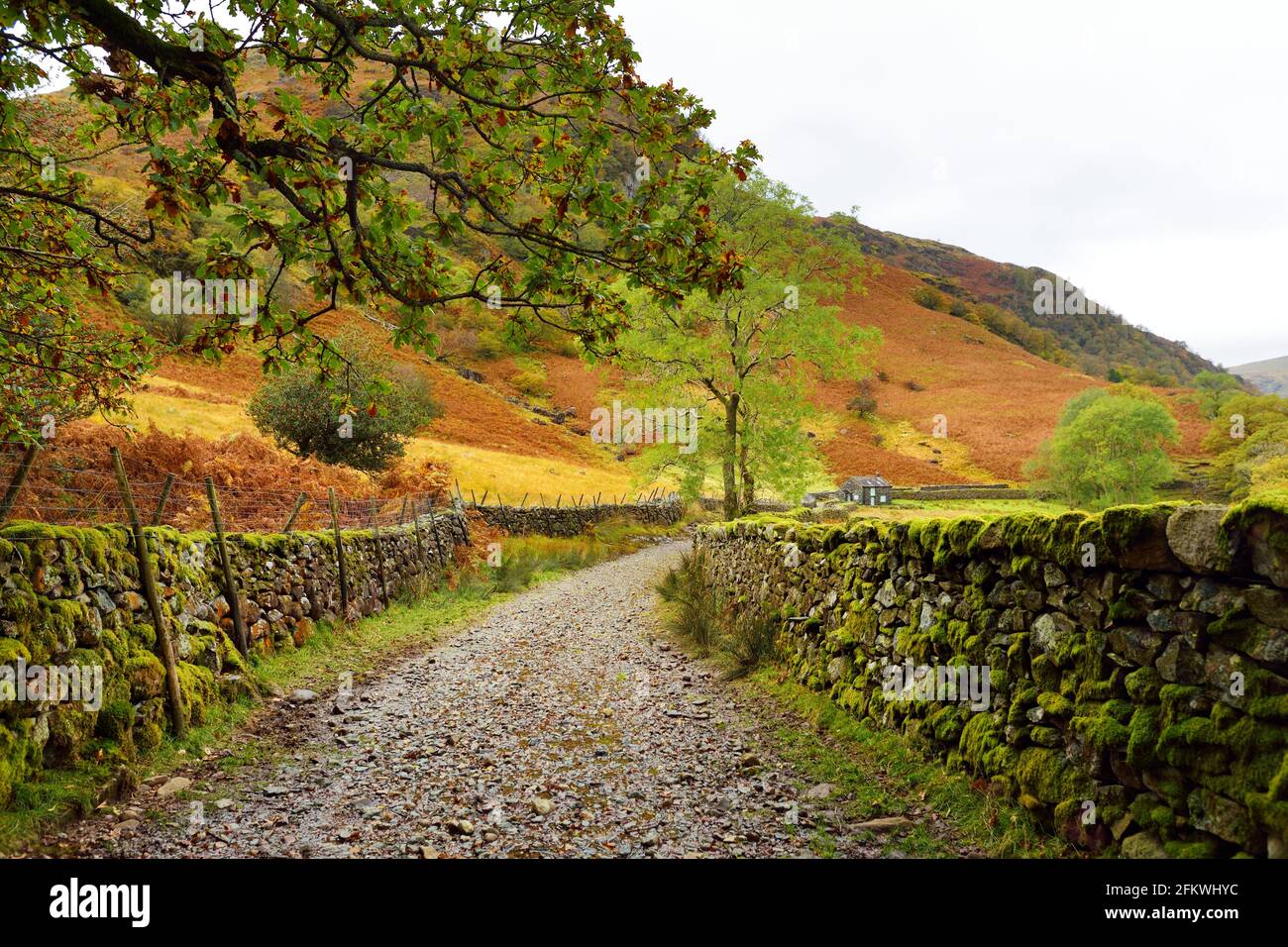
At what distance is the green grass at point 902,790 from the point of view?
4297 millimetres

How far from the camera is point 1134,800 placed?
3602 millimetres

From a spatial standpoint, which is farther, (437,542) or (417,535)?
(437,542)

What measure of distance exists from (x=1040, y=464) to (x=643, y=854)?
35.5 metres

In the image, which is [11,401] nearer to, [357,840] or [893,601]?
[357,840]

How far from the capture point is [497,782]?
5727 mm

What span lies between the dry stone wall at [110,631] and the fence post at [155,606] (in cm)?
7

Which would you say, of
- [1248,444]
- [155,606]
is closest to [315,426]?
[155,606]

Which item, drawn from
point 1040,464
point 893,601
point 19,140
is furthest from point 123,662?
point 1040,464

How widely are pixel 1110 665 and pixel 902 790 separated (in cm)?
207

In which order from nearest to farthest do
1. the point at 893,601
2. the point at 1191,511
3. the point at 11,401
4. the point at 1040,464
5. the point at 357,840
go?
the point at 1191,511
the point at 357,840
the point at 893,601
the point at 11,401
the point at 1040,464

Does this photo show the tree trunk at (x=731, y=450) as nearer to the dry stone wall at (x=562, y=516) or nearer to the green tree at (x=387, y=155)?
the dry stone wall at (x=562, y=516)

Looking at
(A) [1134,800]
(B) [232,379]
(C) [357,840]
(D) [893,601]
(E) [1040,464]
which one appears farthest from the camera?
(B) [232,379]

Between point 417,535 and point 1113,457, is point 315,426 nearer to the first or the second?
point 417,535

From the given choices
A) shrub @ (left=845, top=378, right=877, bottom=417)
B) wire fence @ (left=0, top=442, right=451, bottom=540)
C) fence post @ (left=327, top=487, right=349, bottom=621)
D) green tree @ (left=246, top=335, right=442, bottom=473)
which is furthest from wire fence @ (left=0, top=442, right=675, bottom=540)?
shrub @ (left=845, top=378, right=877, bottom=417)
